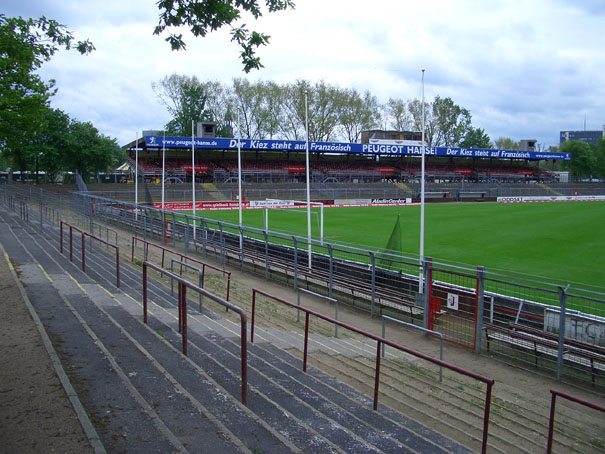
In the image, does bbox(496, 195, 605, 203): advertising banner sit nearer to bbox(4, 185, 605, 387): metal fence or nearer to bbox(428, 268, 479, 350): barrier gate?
bbox(4, 185, 605, 387): metal fence

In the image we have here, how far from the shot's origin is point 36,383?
185 inches

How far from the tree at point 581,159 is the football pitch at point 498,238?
239 feet

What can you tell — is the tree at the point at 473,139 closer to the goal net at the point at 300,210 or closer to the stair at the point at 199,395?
the goal net at the point at 300,210

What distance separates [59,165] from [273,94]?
42.2m

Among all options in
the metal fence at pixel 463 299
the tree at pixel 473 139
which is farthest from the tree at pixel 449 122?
the metal fence at pixel 463 299

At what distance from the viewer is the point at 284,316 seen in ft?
37.2

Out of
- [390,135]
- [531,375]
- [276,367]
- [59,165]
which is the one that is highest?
[390,135]

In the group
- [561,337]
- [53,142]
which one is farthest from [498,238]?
[53,142]

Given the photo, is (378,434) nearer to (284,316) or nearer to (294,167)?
(284,316)

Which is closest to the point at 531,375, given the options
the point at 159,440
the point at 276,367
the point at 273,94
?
the point at 276,367

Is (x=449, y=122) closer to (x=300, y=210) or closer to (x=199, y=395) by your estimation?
(x=300, y=210)

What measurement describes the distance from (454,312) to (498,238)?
1676 cm

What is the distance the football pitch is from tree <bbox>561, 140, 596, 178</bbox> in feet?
239

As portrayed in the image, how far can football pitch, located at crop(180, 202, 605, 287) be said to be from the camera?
18.1 m
